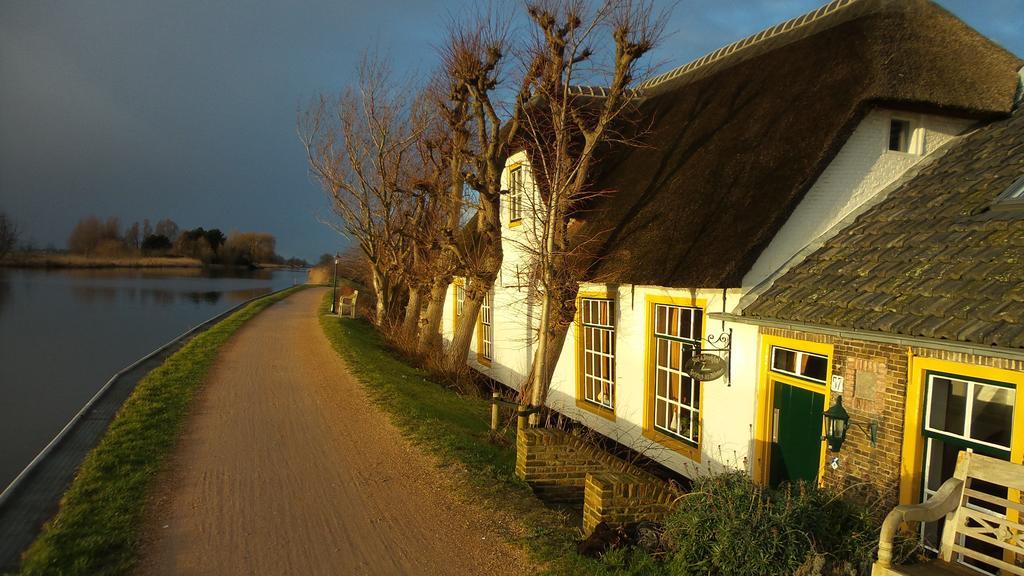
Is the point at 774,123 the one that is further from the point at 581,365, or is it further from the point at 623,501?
the point at 623,501

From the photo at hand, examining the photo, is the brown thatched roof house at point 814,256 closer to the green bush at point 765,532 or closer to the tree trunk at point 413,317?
the green bush at point 765,532

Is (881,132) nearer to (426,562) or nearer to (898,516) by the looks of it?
(898,516)

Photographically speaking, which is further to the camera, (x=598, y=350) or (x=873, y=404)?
(x=598, y=350)

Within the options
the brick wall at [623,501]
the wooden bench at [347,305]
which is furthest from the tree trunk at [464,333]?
the wooden bench at [347,305]

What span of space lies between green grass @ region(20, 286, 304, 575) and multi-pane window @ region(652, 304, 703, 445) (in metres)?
6.49

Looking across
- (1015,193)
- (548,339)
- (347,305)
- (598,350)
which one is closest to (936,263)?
(1015,193)

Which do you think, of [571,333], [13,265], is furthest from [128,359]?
[13,265]

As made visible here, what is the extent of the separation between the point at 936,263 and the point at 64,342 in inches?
955

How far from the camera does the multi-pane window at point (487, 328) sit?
54.3 ft

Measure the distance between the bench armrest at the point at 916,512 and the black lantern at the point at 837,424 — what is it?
1.64 meters

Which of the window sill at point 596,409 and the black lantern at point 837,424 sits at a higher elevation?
the black lantern at point 837,424

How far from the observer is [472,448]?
8.69m

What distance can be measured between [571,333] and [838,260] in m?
5.46

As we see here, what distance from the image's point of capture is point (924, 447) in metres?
5.72
